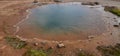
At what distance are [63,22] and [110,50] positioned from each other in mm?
7455

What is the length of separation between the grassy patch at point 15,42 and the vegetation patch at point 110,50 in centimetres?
671

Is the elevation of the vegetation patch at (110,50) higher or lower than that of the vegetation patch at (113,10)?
lower

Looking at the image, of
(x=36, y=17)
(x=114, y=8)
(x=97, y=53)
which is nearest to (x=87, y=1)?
(x=114, y=8)

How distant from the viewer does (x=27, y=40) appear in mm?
16734

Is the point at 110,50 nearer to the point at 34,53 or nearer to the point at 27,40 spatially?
the point at 34,53

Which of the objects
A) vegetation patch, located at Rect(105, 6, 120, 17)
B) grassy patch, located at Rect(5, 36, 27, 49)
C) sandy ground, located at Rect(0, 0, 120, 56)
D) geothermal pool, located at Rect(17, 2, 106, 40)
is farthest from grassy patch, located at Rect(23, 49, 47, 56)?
vegetation patch, located at Rect(105, 6, 120, 17)

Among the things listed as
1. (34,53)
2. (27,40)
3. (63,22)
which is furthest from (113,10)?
(34,53)

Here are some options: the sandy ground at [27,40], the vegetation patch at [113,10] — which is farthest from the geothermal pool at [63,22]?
→ the vegetation patch at [113,10]

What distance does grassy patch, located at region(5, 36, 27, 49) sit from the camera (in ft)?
51.4

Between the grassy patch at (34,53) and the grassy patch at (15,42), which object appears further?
the grassy patch at (15,42)

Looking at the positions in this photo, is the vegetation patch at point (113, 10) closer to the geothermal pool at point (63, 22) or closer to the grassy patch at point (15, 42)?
the geothermal pool at point (63, 22)

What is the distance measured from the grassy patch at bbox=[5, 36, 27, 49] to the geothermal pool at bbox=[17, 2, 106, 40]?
154cm

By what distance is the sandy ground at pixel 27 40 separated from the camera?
15.3 m

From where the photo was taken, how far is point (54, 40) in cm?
1736
